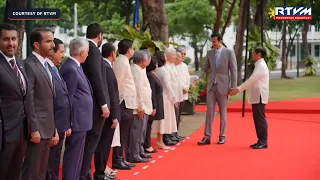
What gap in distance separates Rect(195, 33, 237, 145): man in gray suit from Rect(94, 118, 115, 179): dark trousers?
4.43m

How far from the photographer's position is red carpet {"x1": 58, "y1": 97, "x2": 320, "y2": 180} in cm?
1029

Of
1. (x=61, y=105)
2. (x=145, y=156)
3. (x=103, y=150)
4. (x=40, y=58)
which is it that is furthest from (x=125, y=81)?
(x=40, y=58)

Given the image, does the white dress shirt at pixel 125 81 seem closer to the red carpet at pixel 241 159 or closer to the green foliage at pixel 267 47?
the red carpet at pixel 241 159

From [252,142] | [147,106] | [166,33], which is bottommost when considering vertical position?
[252,142]

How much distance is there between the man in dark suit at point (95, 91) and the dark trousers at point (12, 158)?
2.07 meters

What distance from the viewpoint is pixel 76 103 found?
8383 millimetres

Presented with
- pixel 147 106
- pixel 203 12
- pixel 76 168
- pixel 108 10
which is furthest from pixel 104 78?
pixel 203 12

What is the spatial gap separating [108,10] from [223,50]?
21.5 m

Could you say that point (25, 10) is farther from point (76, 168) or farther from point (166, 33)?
point (166, 33)

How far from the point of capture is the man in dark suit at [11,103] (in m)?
6.55

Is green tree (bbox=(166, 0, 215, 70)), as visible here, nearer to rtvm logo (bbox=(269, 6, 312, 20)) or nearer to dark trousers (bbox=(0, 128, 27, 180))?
rtvm logo (bbox=(269, 6, 312, 20))

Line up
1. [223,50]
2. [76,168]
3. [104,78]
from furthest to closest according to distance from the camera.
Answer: [223,50] → [104,78] → [76,168]

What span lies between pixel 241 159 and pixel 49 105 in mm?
5357

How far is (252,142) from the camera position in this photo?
14188 mm
